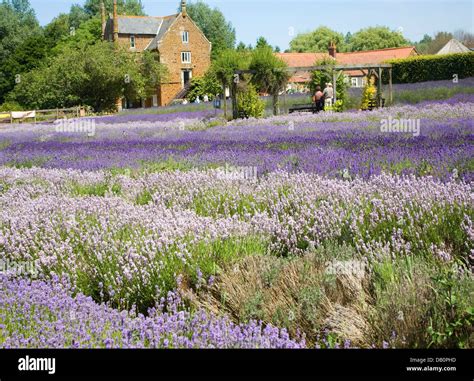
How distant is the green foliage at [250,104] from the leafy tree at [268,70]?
3.10ft

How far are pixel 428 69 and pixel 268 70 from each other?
240 inches

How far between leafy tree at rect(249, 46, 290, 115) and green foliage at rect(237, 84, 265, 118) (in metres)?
0.95

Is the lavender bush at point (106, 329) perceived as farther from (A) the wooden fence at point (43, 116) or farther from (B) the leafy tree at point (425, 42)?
(A) the wooden fence at point (43, 116)

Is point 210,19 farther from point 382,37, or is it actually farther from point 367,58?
point 367,58

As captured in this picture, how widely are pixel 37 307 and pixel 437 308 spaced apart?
2.15 metres

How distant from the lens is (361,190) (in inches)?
202

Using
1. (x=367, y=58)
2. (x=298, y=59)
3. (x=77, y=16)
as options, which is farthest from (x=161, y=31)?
(x=298, y=59)

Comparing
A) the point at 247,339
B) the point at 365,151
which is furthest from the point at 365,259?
the point at 365,151

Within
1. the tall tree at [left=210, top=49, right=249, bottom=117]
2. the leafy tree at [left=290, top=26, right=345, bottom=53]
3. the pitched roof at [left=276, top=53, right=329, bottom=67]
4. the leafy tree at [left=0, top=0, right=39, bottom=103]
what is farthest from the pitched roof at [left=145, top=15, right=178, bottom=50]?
the pitched roof at [left=276, top=53, right=329, bottom=67]

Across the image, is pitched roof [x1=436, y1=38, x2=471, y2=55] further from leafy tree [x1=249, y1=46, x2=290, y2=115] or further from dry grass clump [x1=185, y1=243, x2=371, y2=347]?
leafy tree [x1=249, y1=46, x2=290, y2=115]

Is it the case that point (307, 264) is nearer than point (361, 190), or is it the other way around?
point (307, 264)

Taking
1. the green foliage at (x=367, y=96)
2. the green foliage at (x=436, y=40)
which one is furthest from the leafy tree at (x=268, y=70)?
the green foliage at (x=436, y=40)

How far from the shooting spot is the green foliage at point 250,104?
21844 millimetres
